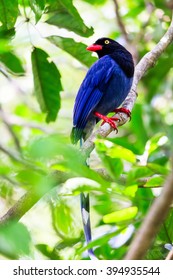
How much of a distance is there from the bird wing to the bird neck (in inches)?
2.3

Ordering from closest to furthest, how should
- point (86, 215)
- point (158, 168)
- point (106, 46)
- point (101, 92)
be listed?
1. point (158, 168)
2. point (86, 215)
3. point (101, 92)
4. point (106, 46)

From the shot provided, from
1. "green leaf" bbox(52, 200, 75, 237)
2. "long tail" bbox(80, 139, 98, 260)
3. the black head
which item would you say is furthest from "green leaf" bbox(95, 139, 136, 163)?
the black head

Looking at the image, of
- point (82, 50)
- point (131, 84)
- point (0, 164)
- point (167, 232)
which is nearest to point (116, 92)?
point (131, 84)

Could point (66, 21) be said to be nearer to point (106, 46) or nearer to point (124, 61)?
point (124, 61)

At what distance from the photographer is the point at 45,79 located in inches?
144

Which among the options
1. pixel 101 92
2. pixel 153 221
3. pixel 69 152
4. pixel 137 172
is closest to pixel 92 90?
pixel 101 92

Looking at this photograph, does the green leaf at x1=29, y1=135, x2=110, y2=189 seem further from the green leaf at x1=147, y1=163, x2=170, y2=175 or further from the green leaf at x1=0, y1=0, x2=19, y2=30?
the green leaf at x1=0, y1=0, x2=19, y2=30

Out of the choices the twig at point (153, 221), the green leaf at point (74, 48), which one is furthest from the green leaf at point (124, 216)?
the green leaf at point (74, 48)

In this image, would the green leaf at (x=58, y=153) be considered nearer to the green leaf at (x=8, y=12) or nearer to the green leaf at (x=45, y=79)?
the green leaf at (x=8, y=12)

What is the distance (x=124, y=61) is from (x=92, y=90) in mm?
386

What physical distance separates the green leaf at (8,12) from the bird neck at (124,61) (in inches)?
65.0

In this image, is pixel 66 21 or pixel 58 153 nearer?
pixel 58 153

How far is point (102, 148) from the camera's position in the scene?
1.84 metres

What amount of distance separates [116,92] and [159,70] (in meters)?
1.11
